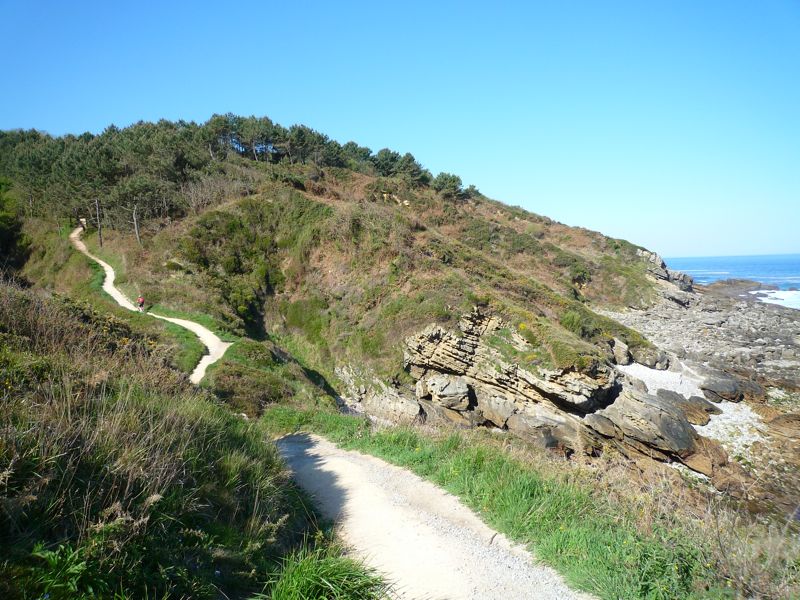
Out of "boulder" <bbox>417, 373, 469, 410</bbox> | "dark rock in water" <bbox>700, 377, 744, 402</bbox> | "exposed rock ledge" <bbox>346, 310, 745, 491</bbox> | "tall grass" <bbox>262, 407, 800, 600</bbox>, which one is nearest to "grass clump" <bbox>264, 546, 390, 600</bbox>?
"tall grass" <bbox>262, 407, 800, 600</bbox>

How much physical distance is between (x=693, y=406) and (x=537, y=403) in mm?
8169

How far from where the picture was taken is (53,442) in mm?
3395

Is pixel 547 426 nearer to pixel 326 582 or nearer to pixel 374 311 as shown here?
pixel 374 311

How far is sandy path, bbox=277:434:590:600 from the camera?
4562mm

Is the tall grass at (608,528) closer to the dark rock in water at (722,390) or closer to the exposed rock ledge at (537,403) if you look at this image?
the exposed rock ledge at (537,403)

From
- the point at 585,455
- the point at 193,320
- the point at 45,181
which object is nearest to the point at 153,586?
the point at 585,455

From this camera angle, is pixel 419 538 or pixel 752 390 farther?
pixel 752 390

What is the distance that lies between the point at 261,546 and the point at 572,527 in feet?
12.1

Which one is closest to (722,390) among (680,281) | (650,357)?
(650,357)

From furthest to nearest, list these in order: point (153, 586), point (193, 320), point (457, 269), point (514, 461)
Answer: point (457, 269), point (193, 320), point (514, 461), point (153, 586)

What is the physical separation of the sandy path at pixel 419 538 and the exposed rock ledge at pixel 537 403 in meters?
10.3

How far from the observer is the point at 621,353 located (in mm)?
28500

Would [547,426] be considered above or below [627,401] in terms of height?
below

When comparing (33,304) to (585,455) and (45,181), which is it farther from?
(45,181)
